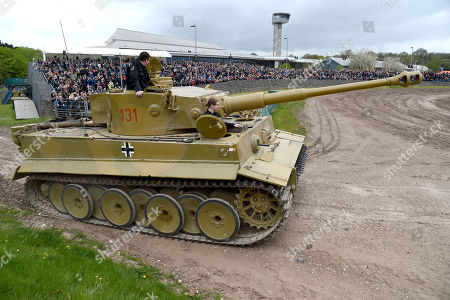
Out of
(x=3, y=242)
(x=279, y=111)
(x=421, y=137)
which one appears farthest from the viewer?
(x=279, y=111)

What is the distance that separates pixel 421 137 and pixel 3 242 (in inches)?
654

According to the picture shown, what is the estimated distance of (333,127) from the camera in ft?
61.3

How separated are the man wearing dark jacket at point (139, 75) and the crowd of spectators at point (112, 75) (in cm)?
262

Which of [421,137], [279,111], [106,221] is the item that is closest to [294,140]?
[106,221]

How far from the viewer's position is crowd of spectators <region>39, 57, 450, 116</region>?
20750 mm

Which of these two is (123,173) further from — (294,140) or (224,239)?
(294,140)

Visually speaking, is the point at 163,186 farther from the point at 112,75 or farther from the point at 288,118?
the point at 112,75

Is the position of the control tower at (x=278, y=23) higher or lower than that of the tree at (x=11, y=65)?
higher

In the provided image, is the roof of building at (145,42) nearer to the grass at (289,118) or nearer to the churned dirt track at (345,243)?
the grass at (289,118)

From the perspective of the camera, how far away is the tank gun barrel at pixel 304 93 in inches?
251

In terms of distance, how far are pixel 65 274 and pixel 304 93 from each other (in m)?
5.45

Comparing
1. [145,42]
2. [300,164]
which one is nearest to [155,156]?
[300,164]

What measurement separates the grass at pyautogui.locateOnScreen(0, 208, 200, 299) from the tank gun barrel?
382 centimetres

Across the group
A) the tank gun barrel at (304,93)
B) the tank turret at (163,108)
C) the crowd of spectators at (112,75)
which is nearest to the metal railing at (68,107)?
the crowd of spectators at (112,75)
